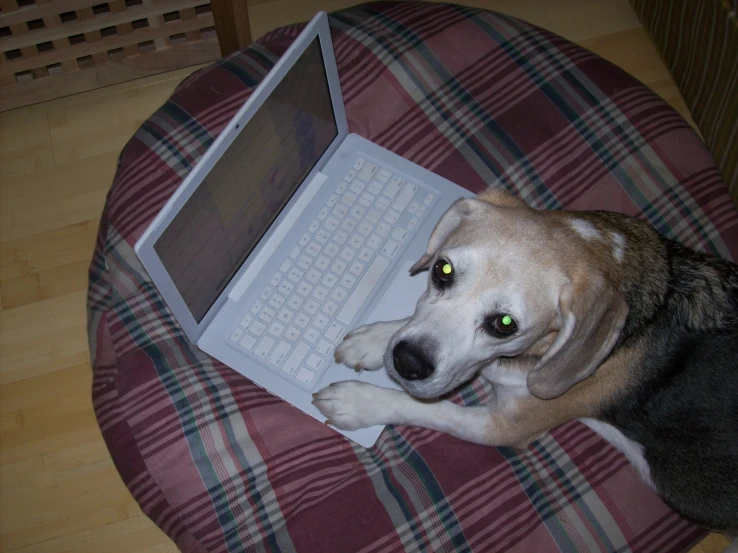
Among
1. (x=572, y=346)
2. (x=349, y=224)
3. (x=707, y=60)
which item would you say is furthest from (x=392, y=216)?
(x=707, y=60)

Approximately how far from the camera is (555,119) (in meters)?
3.73

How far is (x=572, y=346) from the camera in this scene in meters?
2.40

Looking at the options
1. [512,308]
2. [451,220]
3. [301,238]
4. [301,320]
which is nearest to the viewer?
[512,308]

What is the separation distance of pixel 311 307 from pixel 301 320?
7cm

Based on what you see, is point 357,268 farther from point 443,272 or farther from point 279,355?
point 443,272

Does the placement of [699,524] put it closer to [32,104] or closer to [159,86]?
[159,86]

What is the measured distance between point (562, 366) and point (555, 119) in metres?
1.75

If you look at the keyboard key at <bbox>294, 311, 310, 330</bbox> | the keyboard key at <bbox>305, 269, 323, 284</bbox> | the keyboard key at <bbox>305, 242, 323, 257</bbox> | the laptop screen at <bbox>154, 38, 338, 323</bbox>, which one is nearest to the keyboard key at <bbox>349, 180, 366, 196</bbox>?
the laptop screen at <bbox>154, 38, 338, 323</bbox>

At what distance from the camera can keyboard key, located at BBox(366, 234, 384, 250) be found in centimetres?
321

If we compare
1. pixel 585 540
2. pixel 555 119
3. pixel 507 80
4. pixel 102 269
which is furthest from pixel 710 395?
pixel 102 269

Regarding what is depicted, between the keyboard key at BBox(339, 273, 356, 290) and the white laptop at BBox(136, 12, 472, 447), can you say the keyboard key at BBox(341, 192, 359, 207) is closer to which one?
the white laptop at BBox(136, 12, 472, 447)

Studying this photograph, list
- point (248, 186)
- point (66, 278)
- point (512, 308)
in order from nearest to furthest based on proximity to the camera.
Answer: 1. point (512, 308)
2. point (248, 186)
3. point (66, 278)

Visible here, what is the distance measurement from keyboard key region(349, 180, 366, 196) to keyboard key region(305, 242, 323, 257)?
12.4 inches

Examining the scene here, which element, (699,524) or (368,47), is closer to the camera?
(699,524)
